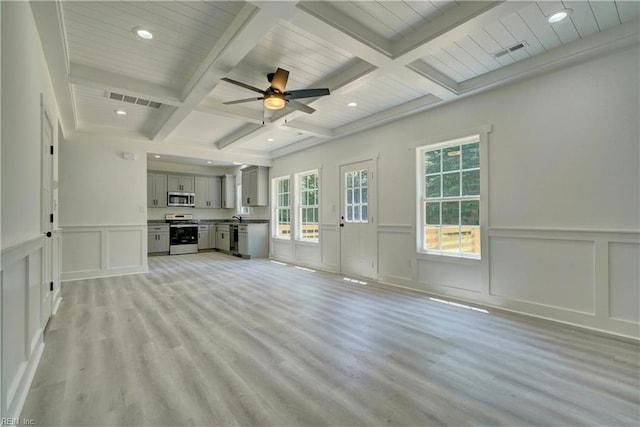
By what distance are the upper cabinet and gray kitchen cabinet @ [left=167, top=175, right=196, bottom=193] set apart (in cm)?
231

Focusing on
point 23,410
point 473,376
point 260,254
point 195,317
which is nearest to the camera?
point 23,410

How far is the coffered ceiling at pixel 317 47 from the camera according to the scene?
2383 millimetres

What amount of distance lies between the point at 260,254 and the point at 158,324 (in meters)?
4.86

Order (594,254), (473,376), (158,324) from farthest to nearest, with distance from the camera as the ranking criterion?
(158,324) < (594,254) < (473,376)

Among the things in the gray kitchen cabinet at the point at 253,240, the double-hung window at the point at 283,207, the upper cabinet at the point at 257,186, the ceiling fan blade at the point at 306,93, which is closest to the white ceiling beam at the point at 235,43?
the ceiling fan blade at the point at 306,93

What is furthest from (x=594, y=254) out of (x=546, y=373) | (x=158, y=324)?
(x=158, y=324)

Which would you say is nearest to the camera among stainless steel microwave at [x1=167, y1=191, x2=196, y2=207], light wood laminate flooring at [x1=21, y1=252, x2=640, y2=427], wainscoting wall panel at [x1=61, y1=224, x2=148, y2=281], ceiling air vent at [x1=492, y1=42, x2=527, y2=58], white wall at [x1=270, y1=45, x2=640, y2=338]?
light wood laminate flooring at [x1=21, y1=252, x2=640, y2=427]

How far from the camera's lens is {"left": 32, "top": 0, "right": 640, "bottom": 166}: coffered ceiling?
2.38 m

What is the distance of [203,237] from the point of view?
9.45 metres

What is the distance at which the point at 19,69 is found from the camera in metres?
1.89

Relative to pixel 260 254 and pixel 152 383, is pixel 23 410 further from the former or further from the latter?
pixel 260 254

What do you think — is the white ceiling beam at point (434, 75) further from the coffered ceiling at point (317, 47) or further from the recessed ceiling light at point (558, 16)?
the recessed ceiling light at point (558, 16)

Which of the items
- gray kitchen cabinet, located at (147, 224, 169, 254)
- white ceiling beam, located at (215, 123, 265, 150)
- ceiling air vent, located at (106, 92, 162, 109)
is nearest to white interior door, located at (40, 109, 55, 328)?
ceiling air vent, located at (106, 92, 162, 109)

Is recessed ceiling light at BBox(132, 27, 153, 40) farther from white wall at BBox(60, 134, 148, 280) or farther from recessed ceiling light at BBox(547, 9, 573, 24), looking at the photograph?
white wall at BBox(60, 134, 148, 280)
